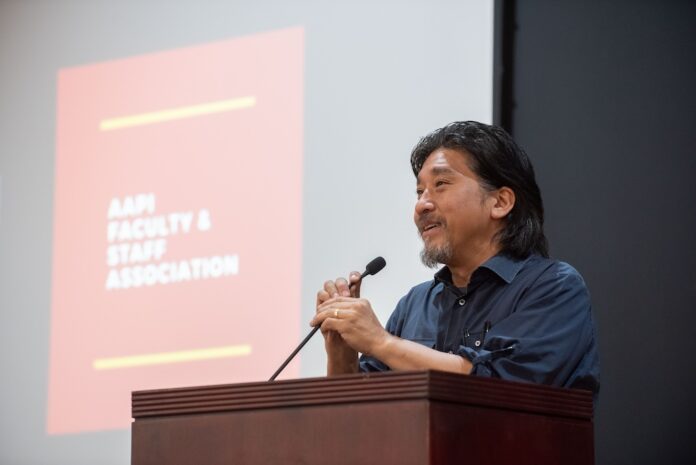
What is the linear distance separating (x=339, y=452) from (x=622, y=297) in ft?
6.76

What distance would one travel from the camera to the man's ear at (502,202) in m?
2.72

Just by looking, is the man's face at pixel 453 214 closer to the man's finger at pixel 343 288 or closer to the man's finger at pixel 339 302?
the man's finger at pixel 343 288

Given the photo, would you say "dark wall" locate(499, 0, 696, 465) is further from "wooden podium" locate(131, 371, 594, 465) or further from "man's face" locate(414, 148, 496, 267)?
"wooden podium" locate(131, 371, 594, 465)

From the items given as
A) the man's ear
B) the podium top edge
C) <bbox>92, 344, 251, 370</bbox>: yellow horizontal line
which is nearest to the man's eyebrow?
the man's ear

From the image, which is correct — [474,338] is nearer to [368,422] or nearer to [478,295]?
[478,295]

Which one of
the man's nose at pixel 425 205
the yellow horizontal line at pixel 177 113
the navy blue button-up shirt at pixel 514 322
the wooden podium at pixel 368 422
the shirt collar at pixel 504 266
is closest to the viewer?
the wooden podium at pixel 368 422

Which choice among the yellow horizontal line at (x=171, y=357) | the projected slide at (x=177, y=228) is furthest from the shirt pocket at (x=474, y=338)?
the yellow horizontal line at (x=171, y=357)

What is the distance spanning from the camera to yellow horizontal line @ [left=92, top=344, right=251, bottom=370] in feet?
14.0

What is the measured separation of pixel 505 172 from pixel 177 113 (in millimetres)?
2175

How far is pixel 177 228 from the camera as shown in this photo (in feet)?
14.7

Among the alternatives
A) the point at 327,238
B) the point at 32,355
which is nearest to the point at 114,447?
the point at 32,355

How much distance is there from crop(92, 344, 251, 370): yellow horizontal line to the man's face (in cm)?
169

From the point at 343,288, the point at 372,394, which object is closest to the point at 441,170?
the point at 343,288

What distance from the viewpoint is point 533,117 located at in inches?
158
